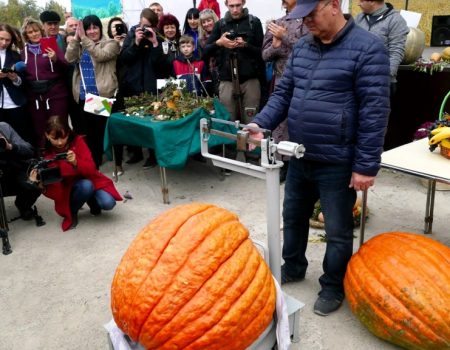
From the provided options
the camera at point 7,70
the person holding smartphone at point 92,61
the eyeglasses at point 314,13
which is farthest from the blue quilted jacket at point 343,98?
the camera at point 7,70

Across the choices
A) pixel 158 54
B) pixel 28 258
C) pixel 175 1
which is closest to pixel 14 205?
pixel 28 258

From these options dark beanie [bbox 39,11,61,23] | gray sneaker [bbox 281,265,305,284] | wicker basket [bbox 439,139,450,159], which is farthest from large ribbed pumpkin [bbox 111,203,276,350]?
dark beanie [bbox 39,11,61,23]

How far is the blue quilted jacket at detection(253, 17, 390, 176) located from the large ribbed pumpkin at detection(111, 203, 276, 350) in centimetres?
72

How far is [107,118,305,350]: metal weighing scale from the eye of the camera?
2.03 metres

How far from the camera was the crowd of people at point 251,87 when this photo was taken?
2.36 m

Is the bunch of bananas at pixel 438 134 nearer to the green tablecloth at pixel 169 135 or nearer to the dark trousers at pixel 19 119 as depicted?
the green tablecloth at pixel 169 135

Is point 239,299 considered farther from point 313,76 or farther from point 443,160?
point 443,160

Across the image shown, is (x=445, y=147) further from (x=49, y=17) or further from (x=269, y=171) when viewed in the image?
(x=49, y=17)

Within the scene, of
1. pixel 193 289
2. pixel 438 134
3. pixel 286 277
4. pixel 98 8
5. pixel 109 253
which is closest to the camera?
pixel 193 289

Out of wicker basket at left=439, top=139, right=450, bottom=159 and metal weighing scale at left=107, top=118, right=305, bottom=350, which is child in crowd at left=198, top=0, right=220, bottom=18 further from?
metal weighing scale at left=107, top=118, right=305, bottom=350

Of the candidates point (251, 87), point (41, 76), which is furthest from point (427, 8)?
point (41, 76)

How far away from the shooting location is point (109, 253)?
3691mm

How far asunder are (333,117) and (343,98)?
11 cm

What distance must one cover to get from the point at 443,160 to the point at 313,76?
1.02m
